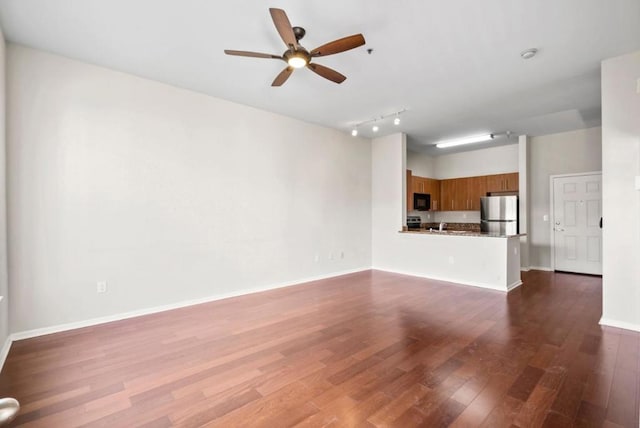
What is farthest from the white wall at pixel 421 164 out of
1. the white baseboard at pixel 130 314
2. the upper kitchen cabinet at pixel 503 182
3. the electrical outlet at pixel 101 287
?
the electrical outlet at pixel 101 287

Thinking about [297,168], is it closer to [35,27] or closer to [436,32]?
[436,32]

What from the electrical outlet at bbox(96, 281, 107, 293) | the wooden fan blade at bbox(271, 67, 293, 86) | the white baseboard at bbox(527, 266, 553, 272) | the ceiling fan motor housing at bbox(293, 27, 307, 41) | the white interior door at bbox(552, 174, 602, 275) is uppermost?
the ceiling fan motor housing at bbox(293, 27, 307, 41)

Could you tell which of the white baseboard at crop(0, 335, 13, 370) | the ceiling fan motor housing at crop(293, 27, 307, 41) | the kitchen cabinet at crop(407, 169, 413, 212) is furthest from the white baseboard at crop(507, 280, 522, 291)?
the white baseboard at crop(0, 335, 13, 370)

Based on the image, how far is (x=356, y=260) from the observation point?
20.7ft

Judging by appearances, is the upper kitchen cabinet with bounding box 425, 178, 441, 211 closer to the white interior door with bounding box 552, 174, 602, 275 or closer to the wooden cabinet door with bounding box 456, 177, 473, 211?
the wooden cabinet door with bounding box 456, 177, 473, 211

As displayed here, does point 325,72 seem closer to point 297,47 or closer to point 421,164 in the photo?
point 297,47

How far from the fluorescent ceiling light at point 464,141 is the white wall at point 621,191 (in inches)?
117

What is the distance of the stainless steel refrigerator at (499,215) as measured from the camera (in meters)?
6.42

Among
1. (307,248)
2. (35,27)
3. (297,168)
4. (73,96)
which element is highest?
(35,27)

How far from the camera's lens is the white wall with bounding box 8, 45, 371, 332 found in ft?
9.92

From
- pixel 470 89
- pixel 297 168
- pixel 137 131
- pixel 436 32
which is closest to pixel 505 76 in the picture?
pixel 470 89

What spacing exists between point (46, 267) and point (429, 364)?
12.8ft

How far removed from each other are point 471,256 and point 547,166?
3.09m

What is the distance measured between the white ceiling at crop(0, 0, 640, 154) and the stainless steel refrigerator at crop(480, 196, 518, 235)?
243cm
